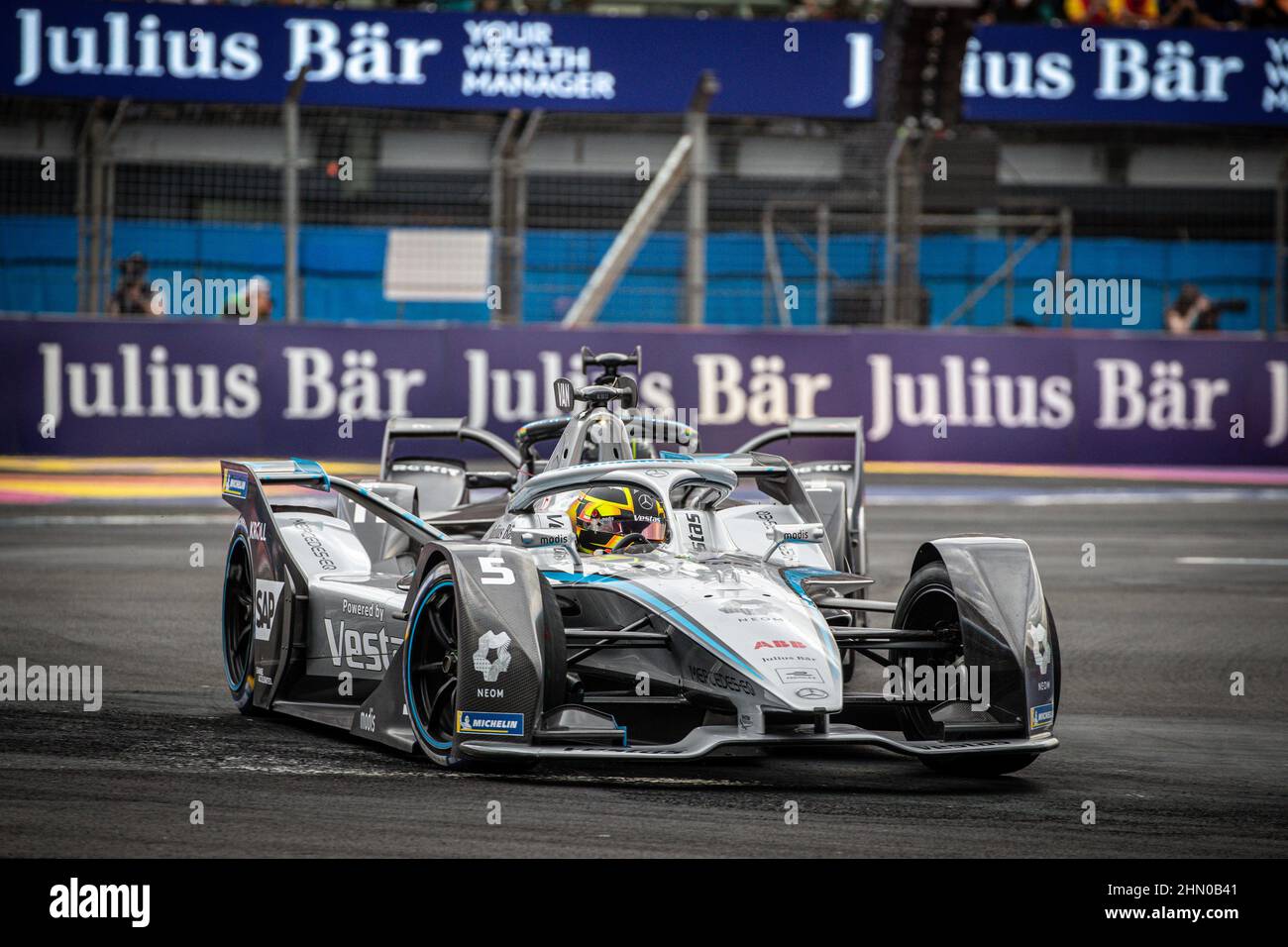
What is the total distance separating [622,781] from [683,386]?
44.2ft

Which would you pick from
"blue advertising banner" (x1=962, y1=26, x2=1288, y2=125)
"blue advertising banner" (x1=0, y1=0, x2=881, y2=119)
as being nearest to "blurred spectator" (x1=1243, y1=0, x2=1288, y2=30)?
"blue advertising banner" (x1=962, y1=26, x2=1288, y2=125)

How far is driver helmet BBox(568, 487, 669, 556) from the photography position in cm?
Result: 792

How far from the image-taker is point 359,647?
8.09 meters

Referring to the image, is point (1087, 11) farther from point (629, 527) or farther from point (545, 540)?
point (545, 540)

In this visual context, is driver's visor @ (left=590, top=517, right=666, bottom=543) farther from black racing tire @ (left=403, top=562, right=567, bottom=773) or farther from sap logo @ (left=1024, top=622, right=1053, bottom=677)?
sap logo @ (left=1024, top=622, right=1053, bottom=677)

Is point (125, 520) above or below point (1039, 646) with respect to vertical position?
above

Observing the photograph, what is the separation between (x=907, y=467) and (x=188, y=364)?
7581mm

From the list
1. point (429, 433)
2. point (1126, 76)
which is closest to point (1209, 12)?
point (1126, 76)

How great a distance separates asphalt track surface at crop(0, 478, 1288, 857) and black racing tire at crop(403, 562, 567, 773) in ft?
0.36

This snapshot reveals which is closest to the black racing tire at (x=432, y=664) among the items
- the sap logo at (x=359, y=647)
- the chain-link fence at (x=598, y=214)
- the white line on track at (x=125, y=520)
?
the sap logo at (x=359, y=647)

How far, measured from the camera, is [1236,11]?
25906 mm

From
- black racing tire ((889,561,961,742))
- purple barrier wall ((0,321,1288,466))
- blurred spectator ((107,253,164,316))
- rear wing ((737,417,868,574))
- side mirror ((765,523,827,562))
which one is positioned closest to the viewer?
black racing tire ((889,561,961,742))
